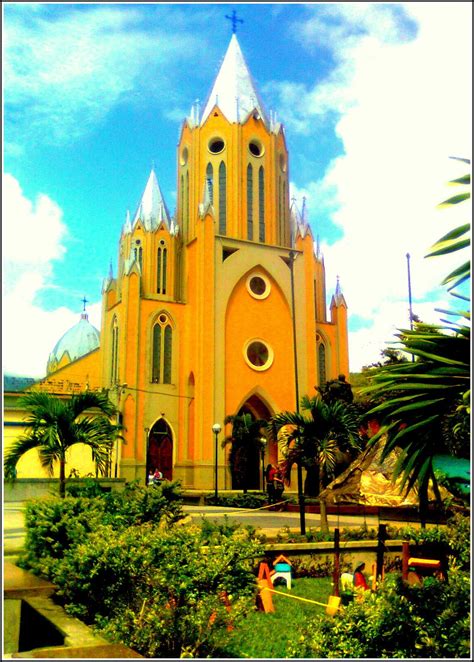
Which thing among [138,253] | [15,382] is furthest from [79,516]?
[138,253]

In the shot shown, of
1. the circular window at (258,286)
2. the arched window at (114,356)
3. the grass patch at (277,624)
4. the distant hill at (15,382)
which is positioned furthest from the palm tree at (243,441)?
the grass patch at (277,624)

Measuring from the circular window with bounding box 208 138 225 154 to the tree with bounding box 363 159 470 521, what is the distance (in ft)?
94.4

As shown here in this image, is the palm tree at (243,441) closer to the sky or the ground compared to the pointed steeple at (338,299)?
closer to the ground

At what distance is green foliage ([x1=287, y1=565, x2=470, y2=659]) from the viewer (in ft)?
13.9

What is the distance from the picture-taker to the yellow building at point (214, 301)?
1157 inches

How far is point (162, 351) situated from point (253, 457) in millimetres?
6120

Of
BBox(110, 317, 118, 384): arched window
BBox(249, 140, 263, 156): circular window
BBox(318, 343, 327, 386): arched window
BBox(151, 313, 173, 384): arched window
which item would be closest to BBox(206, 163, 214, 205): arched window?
BBox(249, 140, 263, 156): circular window

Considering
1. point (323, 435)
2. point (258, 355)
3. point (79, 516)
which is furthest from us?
point (258, 355)

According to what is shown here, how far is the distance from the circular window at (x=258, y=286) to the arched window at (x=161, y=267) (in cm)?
408

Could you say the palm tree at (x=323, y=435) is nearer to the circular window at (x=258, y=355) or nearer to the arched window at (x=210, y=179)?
the circular window at (x=258, y=355)

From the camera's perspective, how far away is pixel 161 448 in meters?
29.9

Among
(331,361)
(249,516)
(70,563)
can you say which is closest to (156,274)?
(331,361)

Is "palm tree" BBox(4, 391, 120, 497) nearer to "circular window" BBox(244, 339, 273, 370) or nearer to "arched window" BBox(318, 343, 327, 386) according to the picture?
"circular window" BBox(244, 339, 273, 370)

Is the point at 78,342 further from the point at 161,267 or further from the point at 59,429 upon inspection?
the point at 59,429
